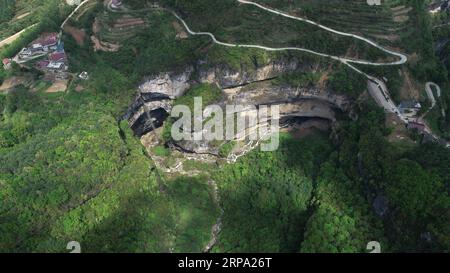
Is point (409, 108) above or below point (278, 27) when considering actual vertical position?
below

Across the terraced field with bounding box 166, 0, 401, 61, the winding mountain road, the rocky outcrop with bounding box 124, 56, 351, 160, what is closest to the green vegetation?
the terraced field with bounding box 166, 0, 401, 61

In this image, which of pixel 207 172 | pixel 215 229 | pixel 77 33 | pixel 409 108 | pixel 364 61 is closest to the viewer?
pixel 215 229

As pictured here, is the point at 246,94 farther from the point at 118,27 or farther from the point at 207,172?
the point at 118,27

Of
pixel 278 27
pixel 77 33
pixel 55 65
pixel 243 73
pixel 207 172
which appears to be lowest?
pixel 207 172

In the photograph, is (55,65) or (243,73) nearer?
(243,73)

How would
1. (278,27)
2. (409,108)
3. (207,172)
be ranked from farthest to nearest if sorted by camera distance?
(278,27) → (207,172) → (409,108)

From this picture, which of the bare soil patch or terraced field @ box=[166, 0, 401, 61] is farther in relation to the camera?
the bare soil patch

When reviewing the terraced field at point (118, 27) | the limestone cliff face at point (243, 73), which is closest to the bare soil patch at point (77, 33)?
the terraced field at point (118, 27)

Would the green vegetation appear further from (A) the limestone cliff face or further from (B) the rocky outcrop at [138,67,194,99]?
(B) the rocky outcrop at [138,67,194,99]

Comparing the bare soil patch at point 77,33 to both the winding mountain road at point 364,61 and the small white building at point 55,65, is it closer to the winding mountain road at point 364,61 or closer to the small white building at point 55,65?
the small white building at point 55,65

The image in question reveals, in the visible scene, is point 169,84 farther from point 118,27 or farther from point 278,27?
point 278,27

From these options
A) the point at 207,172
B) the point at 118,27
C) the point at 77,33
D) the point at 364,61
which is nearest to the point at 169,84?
the point at 207,172

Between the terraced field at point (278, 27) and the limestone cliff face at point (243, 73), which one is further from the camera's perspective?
the terraced field at point (278, 27)
